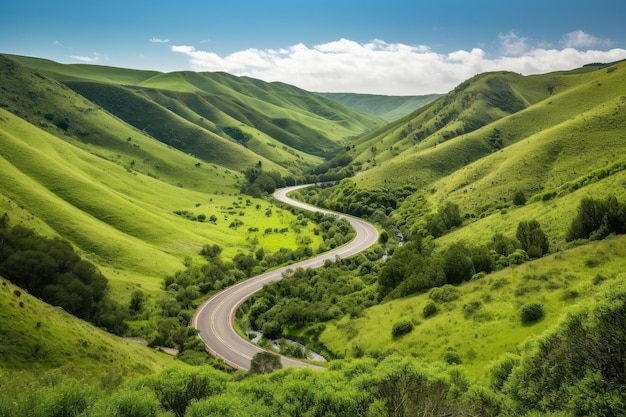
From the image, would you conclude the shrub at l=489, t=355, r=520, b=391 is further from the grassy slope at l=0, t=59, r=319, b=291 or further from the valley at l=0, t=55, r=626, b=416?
the grassy slope at l=0, t=59, r=319, b=291

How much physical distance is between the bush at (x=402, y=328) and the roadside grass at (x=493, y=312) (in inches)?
38.1

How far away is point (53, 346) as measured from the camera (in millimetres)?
46594

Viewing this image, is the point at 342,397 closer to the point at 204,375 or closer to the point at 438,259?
the point at 204,375

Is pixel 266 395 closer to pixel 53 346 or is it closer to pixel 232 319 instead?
pixel 53 346

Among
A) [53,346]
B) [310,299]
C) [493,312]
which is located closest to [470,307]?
[493,312]

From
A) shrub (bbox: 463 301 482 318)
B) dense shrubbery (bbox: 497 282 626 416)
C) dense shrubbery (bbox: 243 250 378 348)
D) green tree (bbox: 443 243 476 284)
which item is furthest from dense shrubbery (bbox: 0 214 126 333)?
dense shrubbery (bbox: 497 282 626 416)

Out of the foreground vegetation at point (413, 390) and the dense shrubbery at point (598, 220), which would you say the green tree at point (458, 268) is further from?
the foreground vegetation at point (413, 390)

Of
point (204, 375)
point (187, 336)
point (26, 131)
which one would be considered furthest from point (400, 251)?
point (26, 131)

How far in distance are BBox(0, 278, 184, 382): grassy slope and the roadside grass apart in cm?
3768

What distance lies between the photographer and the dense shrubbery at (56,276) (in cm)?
6788

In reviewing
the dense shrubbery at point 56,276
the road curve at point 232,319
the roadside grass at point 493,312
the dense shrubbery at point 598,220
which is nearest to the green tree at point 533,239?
the dense shrubbery at point 598,220

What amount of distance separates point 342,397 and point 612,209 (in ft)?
224

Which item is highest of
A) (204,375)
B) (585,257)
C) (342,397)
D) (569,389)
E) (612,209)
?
(612,209)

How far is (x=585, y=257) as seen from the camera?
205 ft
